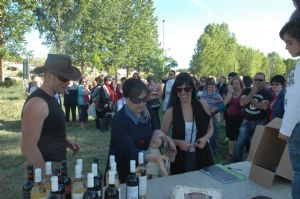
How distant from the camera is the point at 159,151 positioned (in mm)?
2760

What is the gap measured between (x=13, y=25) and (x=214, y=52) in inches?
921

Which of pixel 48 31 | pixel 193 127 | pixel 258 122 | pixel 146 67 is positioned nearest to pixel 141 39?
pixel 146 67

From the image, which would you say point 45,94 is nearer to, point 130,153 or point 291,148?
point 130,153

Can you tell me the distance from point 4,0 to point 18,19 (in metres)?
2.15

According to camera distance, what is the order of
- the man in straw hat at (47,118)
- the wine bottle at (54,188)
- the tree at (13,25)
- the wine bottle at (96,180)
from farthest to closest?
1. the tree at (13,25)
2. the man in straw hat at (47,118)
3. the wine bottle at (96,180)
4. the wine bottle at (54,188)

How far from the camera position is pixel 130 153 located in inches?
101

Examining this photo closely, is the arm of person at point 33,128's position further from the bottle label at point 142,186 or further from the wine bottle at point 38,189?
the bottle label at point 142,186

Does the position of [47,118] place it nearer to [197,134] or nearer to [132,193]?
[132,193]

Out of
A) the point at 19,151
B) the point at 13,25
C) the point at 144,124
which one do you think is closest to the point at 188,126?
the point at 144,124

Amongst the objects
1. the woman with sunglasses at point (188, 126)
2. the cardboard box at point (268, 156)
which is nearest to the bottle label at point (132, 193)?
the cardboard box at point (268, 156)

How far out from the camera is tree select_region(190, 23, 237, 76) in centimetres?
3525

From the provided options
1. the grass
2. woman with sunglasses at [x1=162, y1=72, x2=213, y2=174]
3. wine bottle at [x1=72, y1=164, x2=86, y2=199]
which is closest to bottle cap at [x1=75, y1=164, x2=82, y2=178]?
wine bottle at [x1=72, y1=164, x2=86, y2=199]

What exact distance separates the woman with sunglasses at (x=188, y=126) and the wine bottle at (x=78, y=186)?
1548 millimetres

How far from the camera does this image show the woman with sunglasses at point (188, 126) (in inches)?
129
